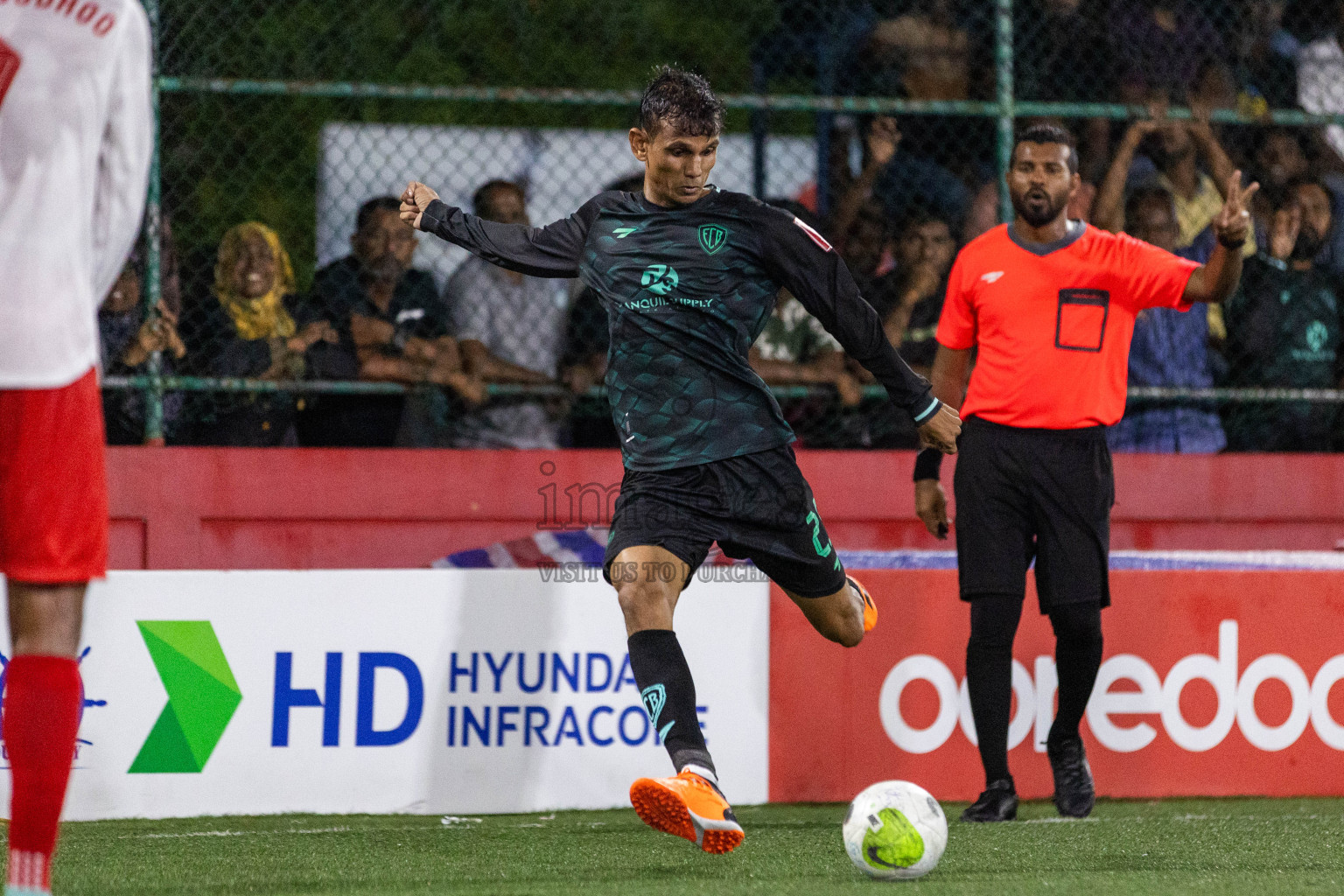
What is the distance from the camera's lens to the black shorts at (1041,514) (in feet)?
16.4

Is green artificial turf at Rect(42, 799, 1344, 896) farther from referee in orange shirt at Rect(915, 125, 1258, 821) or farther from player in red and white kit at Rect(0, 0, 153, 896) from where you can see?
player in red and white kit at Rect(0, 0, 153, 896)

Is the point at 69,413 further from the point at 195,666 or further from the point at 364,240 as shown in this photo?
the point at 364,240

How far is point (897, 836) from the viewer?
3592 millimetres

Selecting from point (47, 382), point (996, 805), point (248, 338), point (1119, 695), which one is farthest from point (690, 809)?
point (248, 338)

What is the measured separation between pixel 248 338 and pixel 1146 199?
3812mm

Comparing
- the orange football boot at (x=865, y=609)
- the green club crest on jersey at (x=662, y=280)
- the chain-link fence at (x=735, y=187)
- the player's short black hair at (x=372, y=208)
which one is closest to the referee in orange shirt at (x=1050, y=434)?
the orange football boot at (x=865, y=609)

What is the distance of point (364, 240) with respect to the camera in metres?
6.75

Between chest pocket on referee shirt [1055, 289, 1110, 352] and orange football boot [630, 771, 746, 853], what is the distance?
7.11 ft

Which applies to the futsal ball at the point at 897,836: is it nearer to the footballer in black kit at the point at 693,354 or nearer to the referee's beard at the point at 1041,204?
the footballer in black kit at the point at 693,354

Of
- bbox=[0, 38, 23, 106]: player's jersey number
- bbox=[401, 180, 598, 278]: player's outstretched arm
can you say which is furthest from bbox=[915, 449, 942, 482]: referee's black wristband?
bbox=[0, 38, 23, 106]: player's jersey number

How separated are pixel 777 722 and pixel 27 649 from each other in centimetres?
316

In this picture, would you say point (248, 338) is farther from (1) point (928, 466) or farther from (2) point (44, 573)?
(2) point (44, 573)

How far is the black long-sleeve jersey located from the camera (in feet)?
13.4

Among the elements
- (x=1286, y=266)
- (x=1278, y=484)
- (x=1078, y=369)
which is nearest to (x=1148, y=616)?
(x=1078, y=369)
